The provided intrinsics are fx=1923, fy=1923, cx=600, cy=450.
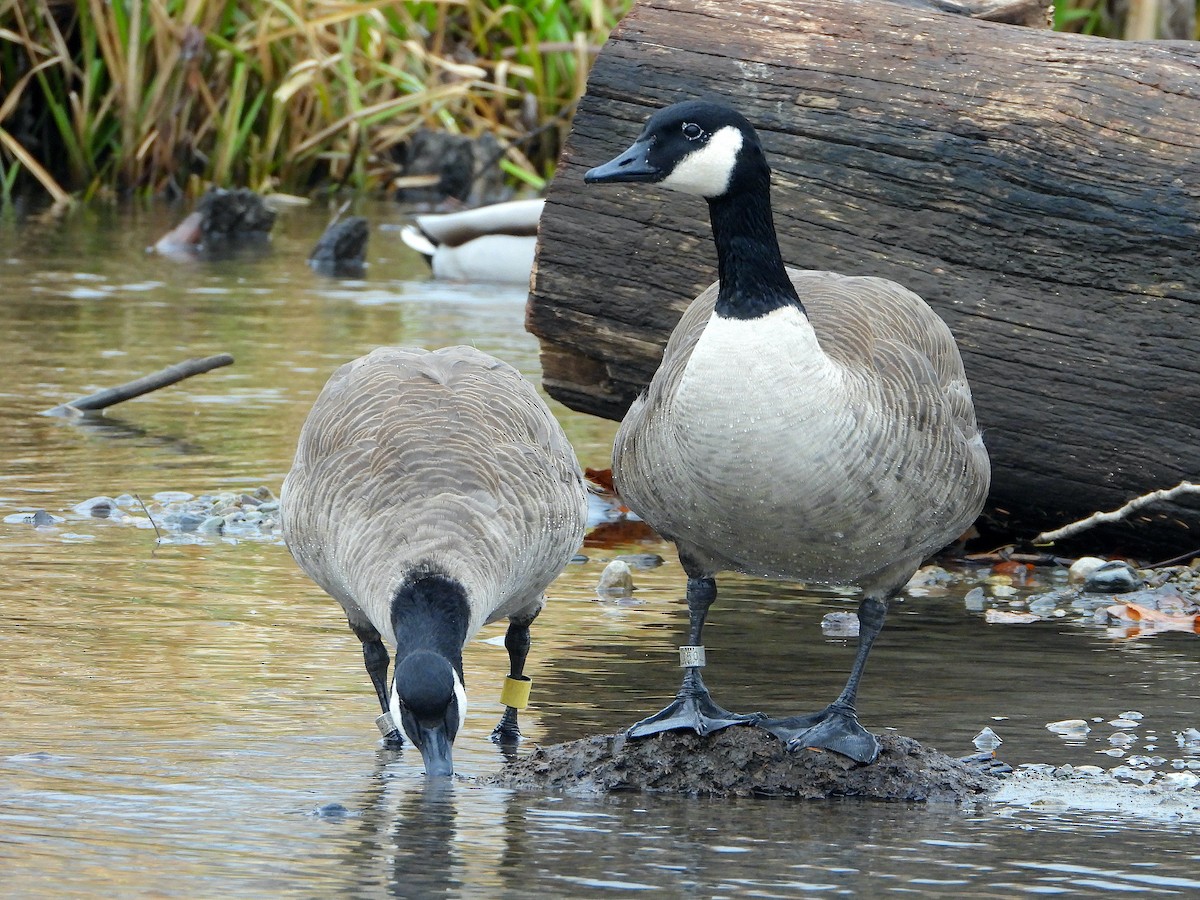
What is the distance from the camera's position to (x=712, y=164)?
5.16 m

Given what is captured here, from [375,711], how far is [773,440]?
1427 mm

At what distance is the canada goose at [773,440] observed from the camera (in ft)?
15.9

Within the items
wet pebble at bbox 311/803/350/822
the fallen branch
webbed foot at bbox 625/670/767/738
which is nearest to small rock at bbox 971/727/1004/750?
webbed foot at bbox 625/670/767/738

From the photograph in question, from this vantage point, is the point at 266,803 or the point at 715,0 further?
the point at 715,0

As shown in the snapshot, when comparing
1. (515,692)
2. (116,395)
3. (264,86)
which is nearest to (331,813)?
(515,692)

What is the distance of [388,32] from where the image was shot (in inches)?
782

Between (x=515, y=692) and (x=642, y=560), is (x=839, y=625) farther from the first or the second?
(x=515, y=692)

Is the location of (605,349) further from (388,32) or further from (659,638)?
(388,32)

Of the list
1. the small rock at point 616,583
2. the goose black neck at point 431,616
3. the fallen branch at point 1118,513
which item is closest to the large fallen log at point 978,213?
the fallen branch at point 1118,513

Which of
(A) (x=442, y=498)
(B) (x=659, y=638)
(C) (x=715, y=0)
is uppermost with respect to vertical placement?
(C) (x=715, y=0)

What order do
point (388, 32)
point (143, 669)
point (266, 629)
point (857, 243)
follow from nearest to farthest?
1. point (143, 669)
2. point (266, 629)
3. point (857, 243)
4. point (388, 32)

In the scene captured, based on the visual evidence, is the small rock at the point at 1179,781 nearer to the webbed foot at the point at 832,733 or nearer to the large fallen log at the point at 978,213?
the webbed foot at the point at 832,733

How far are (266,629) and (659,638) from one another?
1.26 m

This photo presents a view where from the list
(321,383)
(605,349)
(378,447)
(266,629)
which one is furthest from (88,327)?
(378,447)
